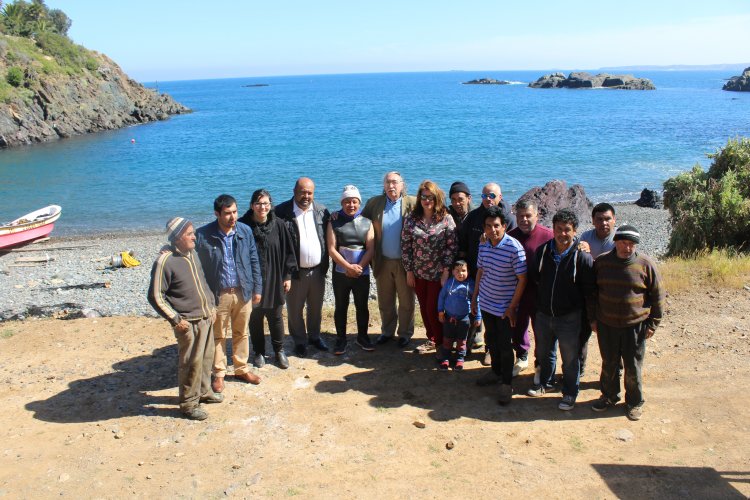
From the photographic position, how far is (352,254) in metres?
6.74

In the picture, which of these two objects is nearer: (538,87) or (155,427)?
(155,427)

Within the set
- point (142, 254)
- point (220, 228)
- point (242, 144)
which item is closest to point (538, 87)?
point (242, 144)

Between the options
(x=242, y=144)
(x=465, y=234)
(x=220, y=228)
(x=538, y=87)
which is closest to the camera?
(x=220, y=228)

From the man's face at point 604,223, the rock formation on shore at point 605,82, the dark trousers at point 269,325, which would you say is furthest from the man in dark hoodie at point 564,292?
the rock formation on shore at point 605,82

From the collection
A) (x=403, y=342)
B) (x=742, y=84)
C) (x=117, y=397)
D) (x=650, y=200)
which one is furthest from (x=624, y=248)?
(x=742, y=84)

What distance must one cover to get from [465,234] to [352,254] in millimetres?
1371

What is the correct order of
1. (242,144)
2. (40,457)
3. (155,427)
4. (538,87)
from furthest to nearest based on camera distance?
(538,87) → (242,144) → (155,427) → (40,457)

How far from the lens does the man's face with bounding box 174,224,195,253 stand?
17.1ft

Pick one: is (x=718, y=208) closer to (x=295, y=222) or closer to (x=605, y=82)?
(x=295, y=222)

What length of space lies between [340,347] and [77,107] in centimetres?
5925

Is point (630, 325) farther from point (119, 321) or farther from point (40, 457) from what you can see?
point (119, 321)

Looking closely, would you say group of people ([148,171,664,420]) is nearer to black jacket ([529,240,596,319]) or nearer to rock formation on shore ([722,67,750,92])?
black jacket ([529,240,596,319])

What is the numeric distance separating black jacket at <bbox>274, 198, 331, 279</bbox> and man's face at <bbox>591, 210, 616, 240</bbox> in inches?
119

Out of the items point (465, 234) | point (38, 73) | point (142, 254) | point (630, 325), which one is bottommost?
point (142, 254)
